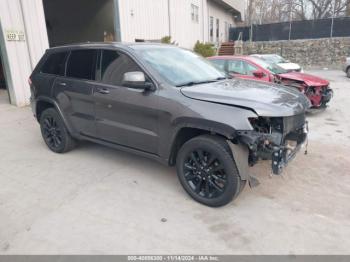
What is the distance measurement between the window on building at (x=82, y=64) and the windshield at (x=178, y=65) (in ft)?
2.58

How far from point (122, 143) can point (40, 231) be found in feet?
5.22

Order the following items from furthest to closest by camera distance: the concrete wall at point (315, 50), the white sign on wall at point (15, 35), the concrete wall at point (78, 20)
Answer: the concrete wall at point (315, 50) → the concrete wall at point (78, 20) → the white sign on wall at point (15, 35)

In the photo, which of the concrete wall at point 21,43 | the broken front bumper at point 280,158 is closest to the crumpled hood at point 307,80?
the broken front bumper at point 280,158

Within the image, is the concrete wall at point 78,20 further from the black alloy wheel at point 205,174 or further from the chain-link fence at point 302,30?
the chain-link fence at point 302,30

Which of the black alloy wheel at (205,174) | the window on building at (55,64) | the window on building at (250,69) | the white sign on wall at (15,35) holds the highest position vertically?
the white sign on wall at (15,35)

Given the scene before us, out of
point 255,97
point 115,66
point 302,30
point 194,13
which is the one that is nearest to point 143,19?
point 194,13

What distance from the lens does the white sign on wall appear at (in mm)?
8566

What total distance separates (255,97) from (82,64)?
2769 millimetres

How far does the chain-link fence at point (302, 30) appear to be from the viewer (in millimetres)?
23703

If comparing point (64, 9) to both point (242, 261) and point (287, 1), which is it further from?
point (287, 1)

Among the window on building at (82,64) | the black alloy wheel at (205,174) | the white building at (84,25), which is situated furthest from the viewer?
the white building at (84,25)

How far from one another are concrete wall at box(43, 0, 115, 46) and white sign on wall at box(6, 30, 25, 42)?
804cm

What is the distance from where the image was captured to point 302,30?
82.1 ft

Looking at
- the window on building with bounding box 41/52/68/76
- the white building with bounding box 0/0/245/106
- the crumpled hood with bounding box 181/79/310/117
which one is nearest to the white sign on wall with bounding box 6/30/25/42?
the white building with bounding box 0/0/245/106
